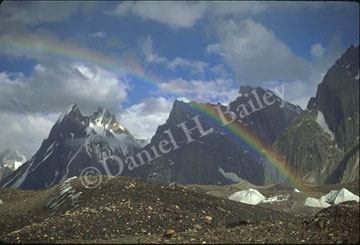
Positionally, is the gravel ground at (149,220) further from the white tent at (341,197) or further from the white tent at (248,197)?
the white tent at (341,197)

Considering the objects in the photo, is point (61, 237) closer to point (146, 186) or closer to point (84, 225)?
point (84, 225)

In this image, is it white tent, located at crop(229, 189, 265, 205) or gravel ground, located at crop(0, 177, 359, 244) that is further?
white tent, located at crop(229, 189, 265, 205)

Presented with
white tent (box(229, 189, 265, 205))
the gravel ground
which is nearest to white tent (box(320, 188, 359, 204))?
white tent (box(229, 189, 265, 205))

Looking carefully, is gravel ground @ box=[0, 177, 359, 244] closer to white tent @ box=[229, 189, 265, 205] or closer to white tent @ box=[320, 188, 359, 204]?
white tent @ box=[229, 189, 265, 205]

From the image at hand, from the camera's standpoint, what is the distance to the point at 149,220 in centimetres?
1456

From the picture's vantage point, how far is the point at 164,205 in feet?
56.6

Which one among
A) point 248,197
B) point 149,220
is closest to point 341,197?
point 248,197

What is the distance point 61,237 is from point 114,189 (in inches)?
269

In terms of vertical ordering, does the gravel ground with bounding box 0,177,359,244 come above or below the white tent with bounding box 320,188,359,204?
above

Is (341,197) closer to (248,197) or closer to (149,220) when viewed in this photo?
(248,197)

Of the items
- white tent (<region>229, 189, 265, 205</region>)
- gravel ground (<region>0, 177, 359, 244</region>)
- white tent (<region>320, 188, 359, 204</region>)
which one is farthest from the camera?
white tent (<region>320, 188, 359, 204</region>)

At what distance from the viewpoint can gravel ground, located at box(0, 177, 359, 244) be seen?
36.4ft

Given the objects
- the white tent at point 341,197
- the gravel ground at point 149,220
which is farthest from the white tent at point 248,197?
the gravel ground at point 149,220

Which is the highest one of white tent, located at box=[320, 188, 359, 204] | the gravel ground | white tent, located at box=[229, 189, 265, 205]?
the gravel ground
